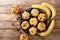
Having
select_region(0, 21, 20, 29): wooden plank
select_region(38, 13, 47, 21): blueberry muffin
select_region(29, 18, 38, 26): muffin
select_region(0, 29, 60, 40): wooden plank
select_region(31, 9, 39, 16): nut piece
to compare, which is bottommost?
select_region(0, 29, 60, 40): wooden plank

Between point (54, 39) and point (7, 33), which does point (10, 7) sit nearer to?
point (7, 33)

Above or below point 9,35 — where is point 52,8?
above

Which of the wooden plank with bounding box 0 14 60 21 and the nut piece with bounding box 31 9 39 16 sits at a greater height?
the nut piece with bounding box 31 9 39 16

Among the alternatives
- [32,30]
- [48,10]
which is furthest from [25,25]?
[48,10]

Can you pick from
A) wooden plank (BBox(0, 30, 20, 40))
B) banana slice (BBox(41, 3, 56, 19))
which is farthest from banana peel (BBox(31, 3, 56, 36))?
wooden plank (BBox(0, 30, 20, 40))

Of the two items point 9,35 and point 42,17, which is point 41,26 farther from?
point 9,35

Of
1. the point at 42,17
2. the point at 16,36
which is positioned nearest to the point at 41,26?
the point at 42,17

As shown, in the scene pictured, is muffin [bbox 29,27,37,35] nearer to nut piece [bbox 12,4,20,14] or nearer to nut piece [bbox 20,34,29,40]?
nut piece [bbox 20,34,29,40]

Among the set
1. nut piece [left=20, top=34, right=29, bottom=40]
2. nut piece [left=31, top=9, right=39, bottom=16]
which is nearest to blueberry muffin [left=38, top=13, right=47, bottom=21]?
nut piece [left=31, top=9, right=39, bottom=16]

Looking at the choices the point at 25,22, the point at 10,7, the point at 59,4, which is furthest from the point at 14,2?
the point at 59,4
